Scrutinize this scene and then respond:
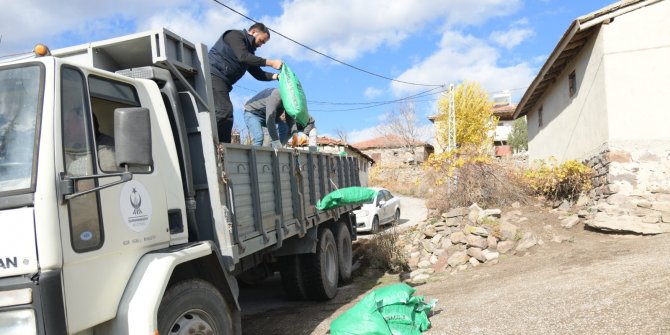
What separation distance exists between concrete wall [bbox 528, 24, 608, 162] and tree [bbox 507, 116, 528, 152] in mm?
26028

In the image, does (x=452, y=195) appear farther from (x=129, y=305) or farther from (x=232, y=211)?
(x=129, y=305)

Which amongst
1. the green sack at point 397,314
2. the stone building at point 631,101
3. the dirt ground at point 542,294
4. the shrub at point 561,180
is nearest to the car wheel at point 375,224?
the shrub at point 561,180

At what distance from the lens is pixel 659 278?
552 centimetres

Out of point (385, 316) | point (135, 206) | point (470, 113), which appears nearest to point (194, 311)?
point (135, 206)

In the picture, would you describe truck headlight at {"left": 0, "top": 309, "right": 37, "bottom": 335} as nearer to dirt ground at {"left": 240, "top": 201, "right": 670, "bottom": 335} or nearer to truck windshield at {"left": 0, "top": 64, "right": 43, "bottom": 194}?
truck windshield at {"left": 0, "top": 64, "right": 43, "bottom": 194}

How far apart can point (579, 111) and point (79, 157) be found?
11.7m

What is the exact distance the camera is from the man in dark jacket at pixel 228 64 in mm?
4547

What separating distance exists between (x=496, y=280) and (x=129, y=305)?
5.74 meters

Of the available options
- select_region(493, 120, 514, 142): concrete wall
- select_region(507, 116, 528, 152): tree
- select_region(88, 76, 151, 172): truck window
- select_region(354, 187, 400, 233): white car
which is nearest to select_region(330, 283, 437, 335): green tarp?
select_region(88, 76, 151, 172): truck window

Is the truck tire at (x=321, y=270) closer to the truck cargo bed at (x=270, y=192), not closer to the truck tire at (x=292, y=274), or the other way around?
the truck tire at (x=292, y=274)

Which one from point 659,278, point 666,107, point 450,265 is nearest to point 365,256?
point 450,265

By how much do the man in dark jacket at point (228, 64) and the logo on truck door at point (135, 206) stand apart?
4.84ft

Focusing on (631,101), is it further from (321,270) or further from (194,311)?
(194,311)

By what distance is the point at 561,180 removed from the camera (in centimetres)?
1142
